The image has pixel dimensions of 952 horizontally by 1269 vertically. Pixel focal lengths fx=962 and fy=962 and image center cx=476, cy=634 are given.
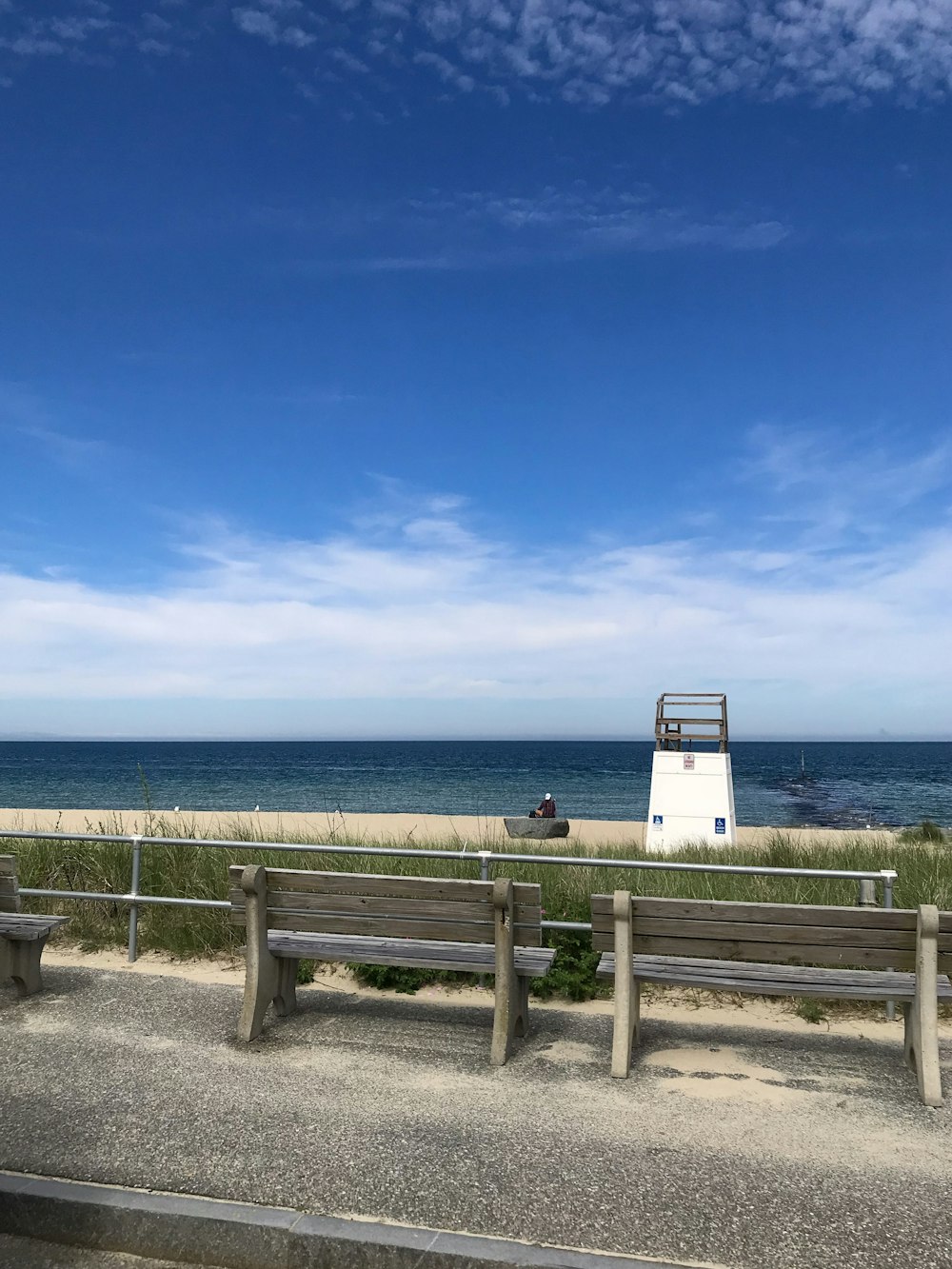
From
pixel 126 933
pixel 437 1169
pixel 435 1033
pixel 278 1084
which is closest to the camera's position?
pixel 437 1169

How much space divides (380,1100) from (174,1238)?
1201 millimetres

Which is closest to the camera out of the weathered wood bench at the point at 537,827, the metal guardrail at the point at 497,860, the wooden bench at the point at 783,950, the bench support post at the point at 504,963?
the wooden bench at the point at 783,950

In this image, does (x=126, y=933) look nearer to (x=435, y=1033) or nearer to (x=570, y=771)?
(x=435, y=1033)

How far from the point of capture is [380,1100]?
4367mm

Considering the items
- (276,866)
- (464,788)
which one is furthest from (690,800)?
(464,788)

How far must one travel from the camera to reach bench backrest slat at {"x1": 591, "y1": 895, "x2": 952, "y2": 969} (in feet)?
15.2

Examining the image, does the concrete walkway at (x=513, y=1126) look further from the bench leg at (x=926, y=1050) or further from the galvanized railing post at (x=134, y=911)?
the galvanized railing post at (x=134, y=911)

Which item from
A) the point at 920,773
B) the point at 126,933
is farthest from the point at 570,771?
the point at 126,933

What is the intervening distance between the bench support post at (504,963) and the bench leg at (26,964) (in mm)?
2870

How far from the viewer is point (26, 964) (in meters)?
5.91

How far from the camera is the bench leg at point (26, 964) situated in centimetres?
588

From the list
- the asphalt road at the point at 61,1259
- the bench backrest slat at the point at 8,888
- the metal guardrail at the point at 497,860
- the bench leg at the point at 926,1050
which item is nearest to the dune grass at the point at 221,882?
the metal guardrail at the point at 497,860

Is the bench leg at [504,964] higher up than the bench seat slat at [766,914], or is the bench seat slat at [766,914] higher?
the bench seat slat at [766,914]

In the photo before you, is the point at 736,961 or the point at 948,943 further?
the point at 736,961
